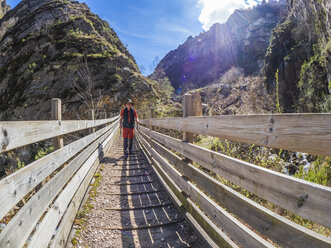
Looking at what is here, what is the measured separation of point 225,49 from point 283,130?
132006 mm

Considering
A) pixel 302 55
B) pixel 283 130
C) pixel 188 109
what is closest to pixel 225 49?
pixel 302 55

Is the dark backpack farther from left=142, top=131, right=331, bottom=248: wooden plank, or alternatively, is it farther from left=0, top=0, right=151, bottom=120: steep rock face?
left=0, top=0, right=151, bottom=120: steep rock face

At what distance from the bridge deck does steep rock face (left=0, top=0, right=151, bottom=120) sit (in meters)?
17.3

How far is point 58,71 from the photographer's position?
24219 mm

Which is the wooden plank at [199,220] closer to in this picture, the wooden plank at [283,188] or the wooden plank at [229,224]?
the wooden plank at [229,224]

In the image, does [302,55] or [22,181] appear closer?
[22,181]

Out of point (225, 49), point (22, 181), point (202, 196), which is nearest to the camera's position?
point (22, 181)

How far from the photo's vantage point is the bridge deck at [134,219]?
2.39 metres

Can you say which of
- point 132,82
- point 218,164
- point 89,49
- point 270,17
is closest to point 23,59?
point 89,49

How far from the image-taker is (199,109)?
111 inches

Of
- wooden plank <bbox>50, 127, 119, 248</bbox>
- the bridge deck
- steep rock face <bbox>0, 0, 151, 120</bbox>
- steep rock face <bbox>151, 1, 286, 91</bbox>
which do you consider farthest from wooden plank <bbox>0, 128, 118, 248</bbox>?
steep rock face <bbox>151, 1, 286, 91</bbox>

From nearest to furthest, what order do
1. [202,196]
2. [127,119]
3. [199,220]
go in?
1. [202,196]
2. [199,220]
3. [127,119]

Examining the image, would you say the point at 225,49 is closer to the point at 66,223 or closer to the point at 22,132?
the point at 66,223

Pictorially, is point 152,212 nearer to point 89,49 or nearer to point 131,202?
point 131,202
